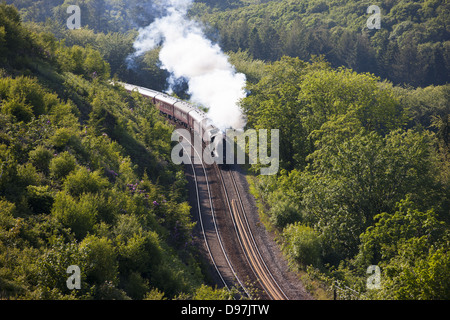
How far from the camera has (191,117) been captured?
43.2m

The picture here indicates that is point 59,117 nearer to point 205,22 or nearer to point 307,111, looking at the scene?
point 307,111

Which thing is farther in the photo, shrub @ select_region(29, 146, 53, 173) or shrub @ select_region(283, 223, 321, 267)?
shrub @ select_region(283, 223, 321, 267)

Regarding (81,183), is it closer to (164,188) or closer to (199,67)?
(164,188)

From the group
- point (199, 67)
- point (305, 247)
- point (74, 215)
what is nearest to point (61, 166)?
point (74, 215)

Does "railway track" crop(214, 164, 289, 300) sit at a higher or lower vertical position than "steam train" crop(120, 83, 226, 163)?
lower

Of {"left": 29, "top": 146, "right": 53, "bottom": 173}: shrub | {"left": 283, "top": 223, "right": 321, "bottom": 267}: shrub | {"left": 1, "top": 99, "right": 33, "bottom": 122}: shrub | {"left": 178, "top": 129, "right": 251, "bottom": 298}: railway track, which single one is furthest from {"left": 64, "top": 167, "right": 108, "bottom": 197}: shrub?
{"left": 283, "top": 223, "right": 321, "bottom": 267}: shrub

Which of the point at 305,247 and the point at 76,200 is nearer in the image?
the point at 76,200

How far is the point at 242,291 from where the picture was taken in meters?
21.5

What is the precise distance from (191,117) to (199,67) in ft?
50.9

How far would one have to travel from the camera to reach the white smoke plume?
4275 centimetres

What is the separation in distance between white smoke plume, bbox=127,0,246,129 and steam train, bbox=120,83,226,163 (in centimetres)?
157

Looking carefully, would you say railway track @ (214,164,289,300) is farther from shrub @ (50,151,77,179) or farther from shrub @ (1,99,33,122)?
shrub @ (1,99,33,122)

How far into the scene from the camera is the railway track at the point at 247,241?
21775mm

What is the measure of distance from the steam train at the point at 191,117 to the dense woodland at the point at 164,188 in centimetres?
438
